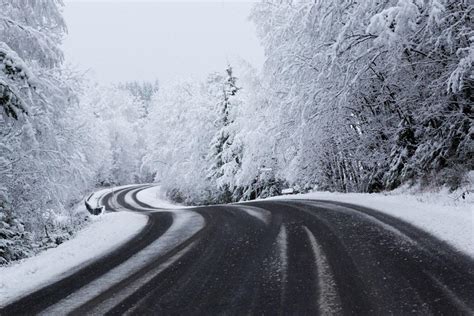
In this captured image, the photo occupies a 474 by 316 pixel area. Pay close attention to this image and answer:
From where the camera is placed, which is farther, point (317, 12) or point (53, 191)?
point (53, 191)

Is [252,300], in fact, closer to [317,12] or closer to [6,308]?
[6,308]

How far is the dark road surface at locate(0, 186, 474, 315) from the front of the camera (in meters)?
4.18

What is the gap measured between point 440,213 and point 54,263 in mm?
6679

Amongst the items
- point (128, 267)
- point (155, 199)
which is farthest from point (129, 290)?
point (155, 199)

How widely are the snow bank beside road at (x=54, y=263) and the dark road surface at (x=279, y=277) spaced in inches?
13.3

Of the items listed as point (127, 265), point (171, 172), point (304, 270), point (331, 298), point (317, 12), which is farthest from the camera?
point (171, 172)

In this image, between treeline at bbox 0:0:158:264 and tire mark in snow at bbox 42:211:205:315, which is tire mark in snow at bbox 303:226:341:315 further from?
treeline at bbox 0:0:158:264

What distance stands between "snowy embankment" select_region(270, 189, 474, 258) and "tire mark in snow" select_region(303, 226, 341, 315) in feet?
5.66

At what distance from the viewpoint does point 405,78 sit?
39.0 feet

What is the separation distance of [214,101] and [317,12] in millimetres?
25692

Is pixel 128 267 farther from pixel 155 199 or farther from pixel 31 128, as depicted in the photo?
pixel 155 199

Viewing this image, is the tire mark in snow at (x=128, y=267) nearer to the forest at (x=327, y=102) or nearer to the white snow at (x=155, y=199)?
the forest at (x=327, y=102)

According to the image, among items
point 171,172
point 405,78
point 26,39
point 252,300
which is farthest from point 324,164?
point 171,172

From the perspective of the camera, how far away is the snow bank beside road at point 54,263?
600 cm
